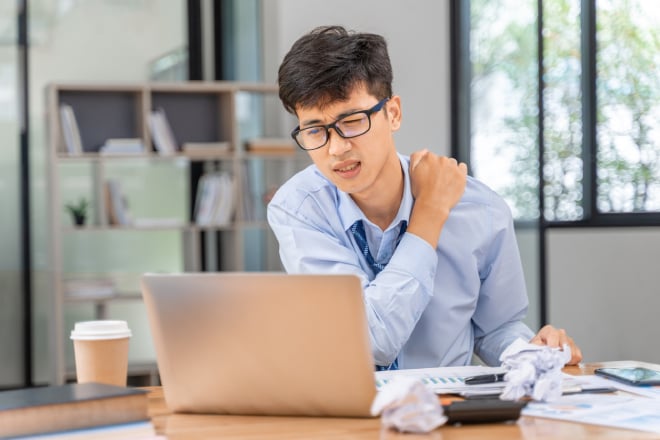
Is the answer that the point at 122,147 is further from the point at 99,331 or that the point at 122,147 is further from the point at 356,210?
the point at 99,331

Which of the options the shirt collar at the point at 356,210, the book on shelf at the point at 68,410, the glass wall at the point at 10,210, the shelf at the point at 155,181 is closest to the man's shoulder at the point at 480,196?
the shirt collar at the point at 356,210

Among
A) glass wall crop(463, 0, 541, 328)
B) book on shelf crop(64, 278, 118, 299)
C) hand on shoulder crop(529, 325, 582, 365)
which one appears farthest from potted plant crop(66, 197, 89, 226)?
hand on shoulder crop(529, 325, 582, 365)

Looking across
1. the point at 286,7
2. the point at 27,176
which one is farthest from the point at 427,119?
the point at 27,176

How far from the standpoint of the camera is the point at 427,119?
191 inches

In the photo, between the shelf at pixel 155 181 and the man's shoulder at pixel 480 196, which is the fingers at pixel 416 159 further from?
the shelf at pixel 155 181

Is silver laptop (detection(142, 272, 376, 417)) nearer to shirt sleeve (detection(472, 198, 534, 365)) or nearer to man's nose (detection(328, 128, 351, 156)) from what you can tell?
man's nose (detection(328, 128, 351, 156))

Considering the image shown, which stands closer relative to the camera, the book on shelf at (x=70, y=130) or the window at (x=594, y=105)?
the window at (x=594, y=105)

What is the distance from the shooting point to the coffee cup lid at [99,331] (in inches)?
60.1

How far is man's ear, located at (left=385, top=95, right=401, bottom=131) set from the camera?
1.91 meters

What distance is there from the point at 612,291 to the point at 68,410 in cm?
367

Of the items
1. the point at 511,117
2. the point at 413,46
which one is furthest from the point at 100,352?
the point at 413,46

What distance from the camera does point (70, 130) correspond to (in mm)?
4832

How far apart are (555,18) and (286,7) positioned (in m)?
1.33

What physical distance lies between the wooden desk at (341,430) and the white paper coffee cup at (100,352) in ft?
0.88
